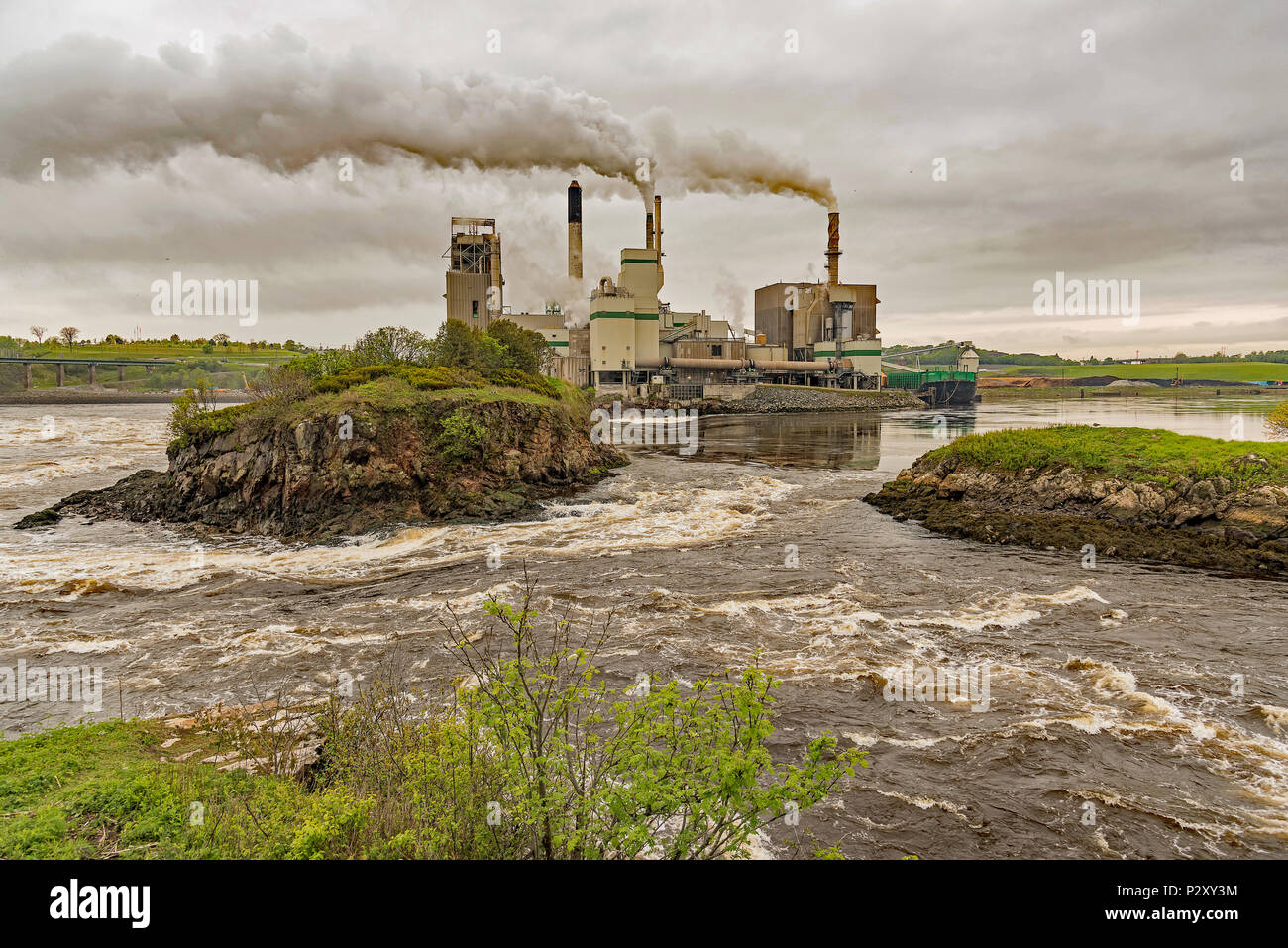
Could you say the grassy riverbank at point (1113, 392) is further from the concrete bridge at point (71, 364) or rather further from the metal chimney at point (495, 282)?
the concrete bridge at point (71, 364)

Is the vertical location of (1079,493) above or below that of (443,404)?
below

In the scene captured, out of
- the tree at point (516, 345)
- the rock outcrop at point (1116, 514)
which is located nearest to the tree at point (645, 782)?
the rock outcrop at point (1116, 514)

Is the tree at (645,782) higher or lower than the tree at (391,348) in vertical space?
lower

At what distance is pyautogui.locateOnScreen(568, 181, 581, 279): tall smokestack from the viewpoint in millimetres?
80887

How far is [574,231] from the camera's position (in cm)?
8481

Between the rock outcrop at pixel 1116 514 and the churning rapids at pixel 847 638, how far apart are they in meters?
1.25

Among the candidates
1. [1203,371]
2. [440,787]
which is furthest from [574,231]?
[1203,371]

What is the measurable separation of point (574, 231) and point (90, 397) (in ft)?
261

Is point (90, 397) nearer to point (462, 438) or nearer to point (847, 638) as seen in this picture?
point (462, 438)

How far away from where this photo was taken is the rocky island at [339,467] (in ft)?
82.8

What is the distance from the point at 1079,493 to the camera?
22969 millimetres
